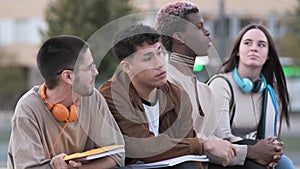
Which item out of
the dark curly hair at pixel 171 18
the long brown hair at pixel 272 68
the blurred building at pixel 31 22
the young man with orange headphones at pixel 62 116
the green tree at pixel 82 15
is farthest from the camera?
the blurred building at pixel 31 22

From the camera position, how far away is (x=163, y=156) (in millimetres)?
3912

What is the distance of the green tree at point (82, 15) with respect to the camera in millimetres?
16980

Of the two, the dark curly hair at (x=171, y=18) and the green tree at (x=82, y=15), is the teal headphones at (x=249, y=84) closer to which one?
the dark curly hair at (x=171, y=18)

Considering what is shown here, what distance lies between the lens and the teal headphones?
482 cm

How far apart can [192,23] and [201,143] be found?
77cm

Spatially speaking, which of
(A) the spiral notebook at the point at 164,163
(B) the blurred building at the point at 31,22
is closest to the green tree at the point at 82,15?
(A) the spiral notebook at the point at 164,163

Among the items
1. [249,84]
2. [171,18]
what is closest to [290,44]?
[249,84]

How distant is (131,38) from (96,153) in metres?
0.65

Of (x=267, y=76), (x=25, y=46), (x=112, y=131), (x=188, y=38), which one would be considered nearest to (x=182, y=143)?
(x=112, y=131)

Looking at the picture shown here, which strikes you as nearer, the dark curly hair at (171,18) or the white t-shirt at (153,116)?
the white t-shirt at (153,116)

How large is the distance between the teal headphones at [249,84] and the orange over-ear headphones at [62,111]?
1.45 m

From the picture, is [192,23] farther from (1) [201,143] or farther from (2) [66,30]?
(2) [66,30]

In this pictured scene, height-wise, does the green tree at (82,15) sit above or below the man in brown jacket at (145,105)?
above

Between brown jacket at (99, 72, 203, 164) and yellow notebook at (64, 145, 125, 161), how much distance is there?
13 centimetres
